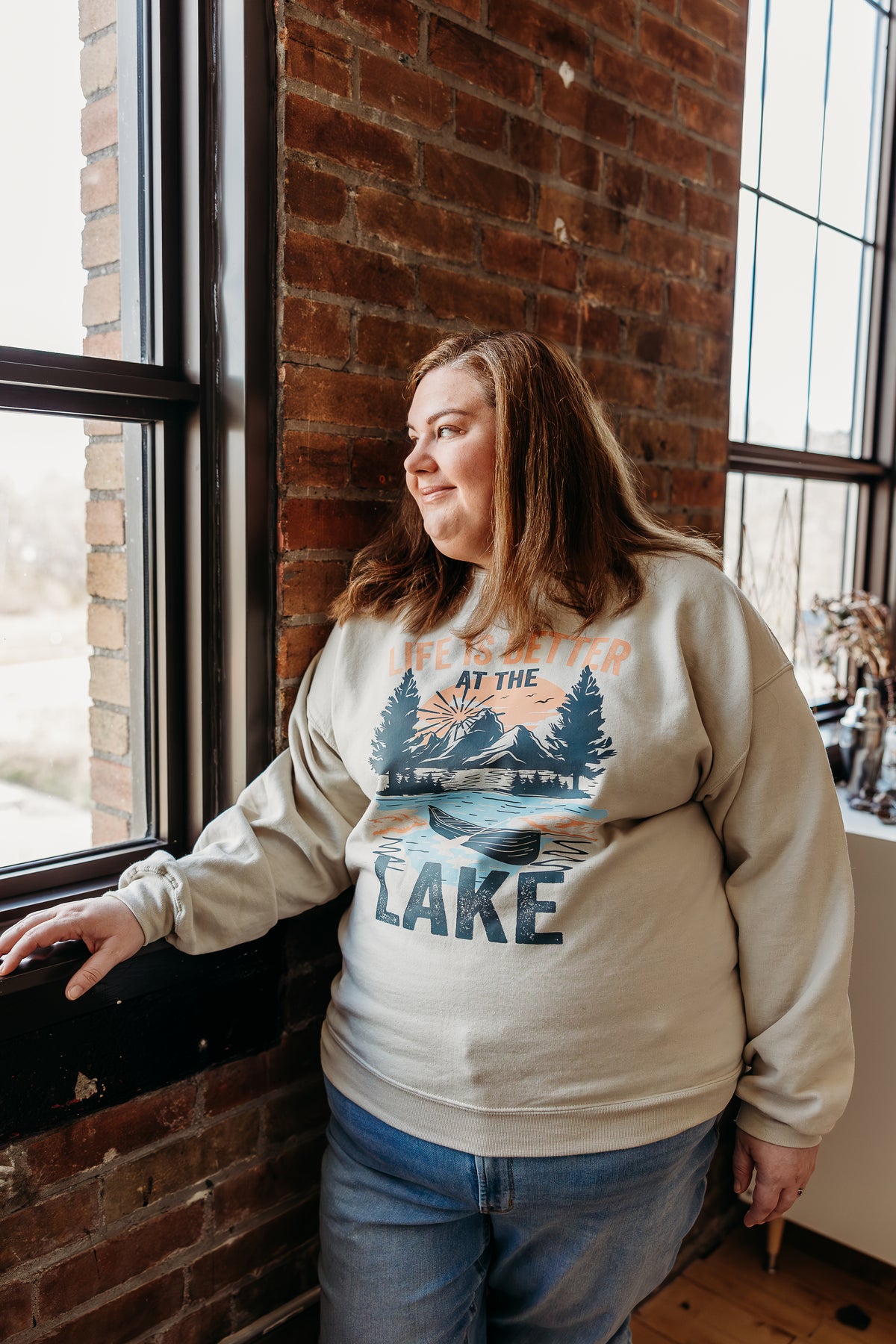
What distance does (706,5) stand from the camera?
2.20 meters

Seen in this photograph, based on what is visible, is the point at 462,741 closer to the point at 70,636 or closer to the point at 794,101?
the point at 70,636

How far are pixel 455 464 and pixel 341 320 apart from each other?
1.07ft

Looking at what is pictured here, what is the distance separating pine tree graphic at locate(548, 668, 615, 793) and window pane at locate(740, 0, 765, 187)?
1811mm

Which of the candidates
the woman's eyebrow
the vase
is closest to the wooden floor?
the vase

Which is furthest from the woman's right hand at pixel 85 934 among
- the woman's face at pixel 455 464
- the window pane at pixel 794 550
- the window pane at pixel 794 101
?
the window pane at pixel 794 101

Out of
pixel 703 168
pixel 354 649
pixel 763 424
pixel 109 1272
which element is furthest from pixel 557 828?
pixel 763 424

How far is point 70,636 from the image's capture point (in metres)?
1.45

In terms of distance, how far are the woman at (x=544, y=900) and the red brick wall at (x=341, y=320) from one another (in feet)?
0.54

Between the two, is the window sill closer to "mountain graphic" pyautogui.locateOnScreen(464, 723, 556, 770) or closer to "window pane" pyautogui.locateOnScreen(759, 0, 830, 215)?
"mountain graphic" pyautogui.locateOnScreen(464, 723, 556, 770)

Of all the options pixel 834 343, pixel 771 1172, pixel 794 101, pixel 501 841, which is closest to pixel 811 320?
pixel 834 343

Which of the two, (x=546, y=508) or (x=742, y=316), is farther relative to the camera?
(x=742, y=316)

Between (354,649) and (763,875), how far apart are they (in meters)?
0.65

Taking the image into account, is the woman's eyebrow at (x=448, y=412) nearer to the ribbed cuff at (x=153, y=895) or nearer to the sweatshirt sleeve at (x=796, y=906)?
the sweatshirt sleeve at (x=796, y=906)

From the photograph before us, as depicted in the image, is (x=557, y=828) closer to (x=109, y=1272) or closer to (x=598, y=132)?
(x=109, y=1272)
